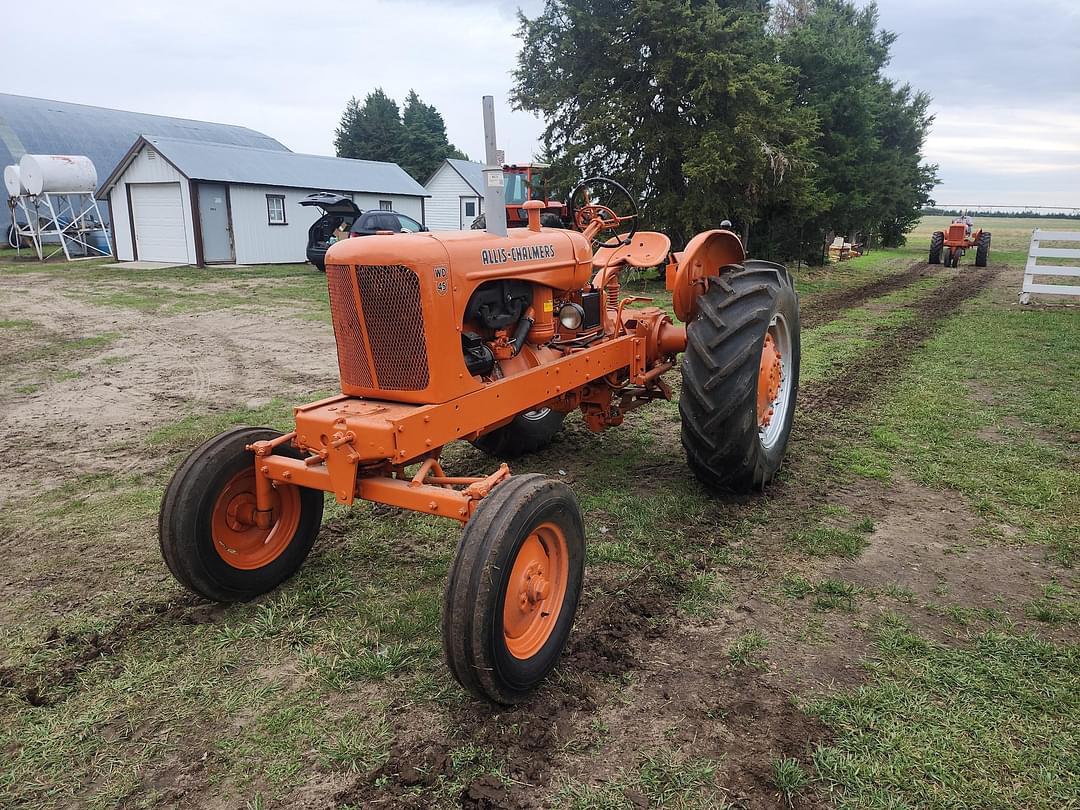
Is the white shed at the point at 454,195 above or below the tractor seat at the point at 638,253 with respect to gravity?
above

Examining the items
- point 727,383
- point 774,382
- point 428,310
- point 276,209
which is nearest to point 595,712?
point 428,310

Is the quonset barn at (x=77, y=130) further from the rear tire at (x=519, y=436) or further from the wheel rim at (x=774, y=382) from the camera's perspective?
the wheel rim at (x=774, y=382)

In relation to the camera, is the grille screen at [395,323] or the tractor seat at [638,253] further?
the tractor seat at [638,253]

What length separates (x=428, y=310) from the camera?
3.04 meters

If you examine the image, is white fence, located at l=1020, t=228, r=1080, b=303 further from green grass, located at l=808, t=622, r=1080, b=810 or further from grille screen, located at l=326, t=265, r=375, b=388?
grille screen, located at l=326, t=265, r=375, b=388

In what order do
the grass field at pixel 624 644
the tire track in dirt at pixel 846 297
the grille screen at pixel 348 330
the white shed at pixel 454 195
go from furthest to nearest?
the white shed at pixel 454 195 → the tire track in dirt at pixel 846 297 → the grille screen at pixel 348 330 → the grass field at pixel 624 644

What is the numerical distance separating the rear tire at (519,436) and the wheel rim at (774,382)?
1352 millimetres

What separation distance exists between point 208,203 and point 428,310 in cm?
2011

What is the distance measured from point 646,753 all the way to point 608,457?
302cm

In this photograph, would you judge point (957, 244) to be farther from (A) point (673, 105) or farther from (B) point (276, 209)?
(B) point (276, 209)

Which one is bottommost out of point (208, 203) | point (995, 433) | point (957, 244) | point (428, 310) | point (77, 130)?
point (995, 433)

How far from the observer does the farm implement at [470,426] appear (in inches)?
104

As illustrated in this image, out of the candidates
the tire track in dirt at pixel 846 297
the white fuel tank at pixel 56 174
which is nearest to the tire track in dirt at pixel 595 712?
the tire track in dirt at pixel 846 297

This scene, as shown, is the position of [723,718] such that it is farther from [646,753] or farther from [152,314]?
[152,314]
